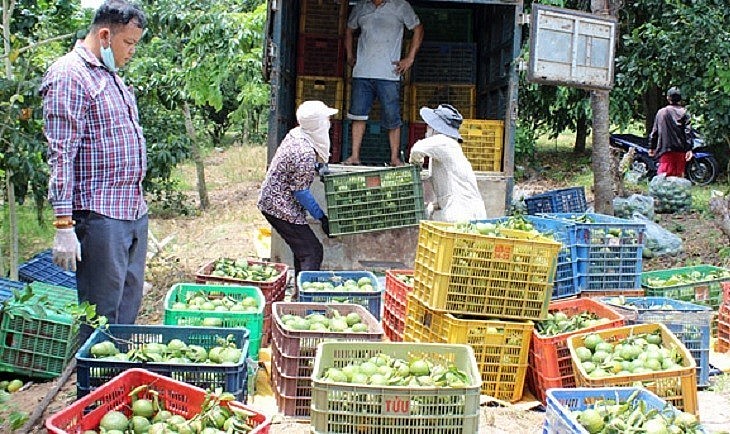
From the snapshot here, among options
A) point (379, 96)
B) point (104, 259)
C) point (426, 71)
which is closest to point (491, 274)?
point (104, 259)

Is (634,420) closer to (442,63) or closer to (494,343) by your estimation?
(494,343)

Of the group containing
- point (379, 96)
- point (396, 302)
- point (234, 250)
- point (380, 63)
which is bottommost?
point (234, 250)

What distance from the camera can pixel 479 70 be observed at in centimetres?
1084

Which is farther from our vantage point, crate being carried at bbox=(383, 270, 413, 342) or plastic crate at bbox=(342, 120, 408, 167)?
plastic crate at bbox=(342, 120, 408, 167)

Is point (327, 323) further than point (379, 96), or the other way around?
point (379, 96)

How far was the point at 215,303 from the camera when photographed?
5.52m

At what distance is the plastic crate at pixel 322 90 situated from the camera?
1025cm

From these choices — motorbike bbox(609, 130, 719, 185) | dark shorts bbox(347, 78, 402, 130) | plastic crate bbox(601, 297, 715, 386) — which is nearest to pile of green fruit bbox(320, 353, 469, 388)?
plastic crate bbox(601, 297, 715, 386)

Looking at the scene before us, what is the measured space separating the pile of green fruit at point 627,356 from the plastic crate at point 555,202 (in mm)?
4807

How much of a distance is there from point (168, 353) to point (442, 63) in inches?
305

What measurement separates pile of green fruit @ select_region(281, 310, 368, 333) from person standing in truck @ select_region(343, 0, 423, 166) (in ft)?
14.0

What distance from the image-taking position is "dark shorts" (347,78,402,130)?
935cm

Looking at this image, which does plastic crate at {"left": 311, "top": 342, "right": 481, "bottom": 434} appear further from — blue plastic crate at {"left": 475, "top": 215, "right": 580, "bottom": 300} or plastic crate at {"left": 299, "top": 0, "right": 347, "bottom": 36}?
plastic crate at {"left": 299, "top": 0, "right": 347, "bottom": 36}

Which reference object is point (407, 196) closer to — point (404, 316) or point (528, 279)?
point (404, 316)
